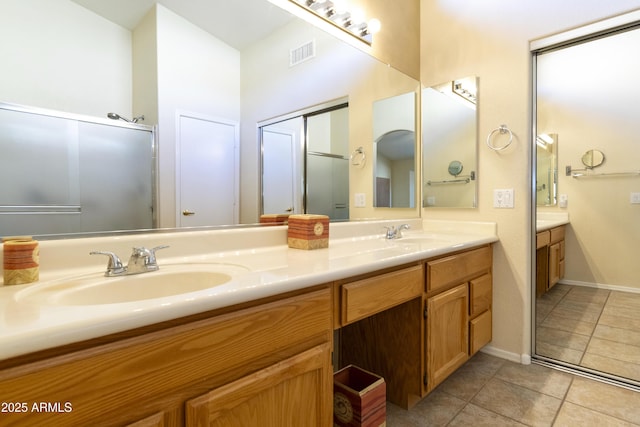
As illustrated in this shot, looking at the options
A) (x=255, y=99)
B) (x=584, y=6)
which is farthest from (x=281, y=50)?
(x=584, y=6)

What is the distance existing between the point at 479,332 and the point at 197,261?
1.61m

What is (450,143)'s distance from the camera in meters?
2.23

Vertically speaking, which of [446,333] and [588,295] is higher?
[446,333]

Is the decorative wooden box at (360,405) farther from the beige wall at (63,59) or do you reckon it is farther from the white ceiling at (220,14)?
the white ceiling at (220,14)

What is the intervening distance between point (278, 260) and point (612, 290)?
323 cm

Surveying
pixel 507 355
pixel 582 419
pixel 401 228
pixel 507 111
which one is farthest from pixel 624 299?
pixel 401 228

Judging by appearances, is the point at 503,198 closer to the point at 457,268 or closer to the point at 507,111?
the point at 507,111

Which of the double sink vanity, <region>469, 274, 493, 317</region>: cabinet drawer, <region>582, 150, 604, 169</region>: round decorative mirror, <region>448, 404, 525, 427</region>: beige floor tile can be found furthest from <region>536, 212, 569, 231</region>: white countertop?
<region>448, 404, 525, 427</region>: beige floor tile

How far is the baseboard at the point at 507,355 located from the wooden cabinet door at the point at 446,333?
44 cm

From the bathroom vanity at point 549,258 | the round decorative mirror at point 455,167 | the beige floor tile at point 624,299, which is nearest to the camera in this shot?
the round decorative mirror at point 455,167

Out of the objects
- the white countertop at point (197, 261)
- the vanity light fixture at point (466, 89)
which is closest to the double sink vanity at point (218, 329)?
the white countertop at point (197, 261)

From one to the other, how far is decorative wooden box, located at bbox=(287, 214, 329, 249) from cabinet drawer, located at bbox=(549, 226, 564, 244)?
2154 mm

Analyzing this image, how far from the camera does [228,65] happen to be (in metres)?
1.37

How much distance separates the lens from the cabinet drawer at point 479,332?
5.75 feet
